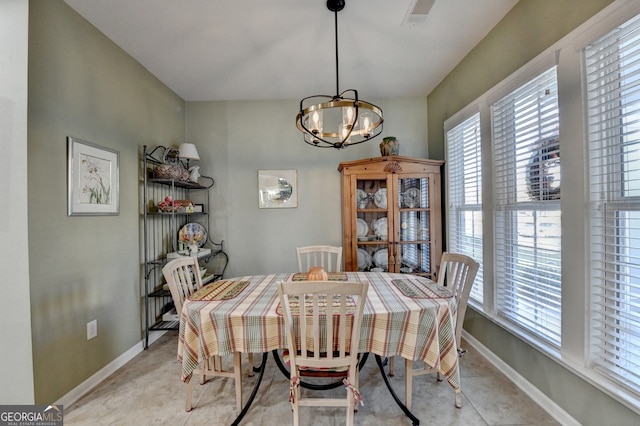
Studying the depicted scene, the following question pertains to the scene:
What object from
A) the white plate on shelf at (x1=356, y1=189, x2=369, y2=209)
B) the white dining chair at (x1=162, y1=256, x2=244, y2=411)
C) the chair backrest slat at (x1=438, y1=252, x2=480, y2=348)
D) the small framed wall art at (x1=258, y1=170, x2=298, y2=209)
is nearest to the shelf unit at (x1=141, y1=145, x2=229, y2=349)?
the small framed wall art at (x1=258, y1=170, x2=298, y2=209)

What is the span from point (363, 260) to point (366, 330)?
1580 millimetres

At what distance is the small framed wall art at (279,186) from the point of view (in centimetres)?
332

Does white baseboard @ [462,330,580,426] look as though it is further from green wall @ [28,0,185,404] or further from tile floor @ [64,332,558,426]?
green wall @ [28,0,185,404]

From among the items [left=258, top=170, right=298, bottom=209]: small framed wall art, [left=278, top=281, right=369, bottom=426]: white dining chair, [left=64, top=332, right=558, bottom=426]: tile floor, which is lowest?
[left=64, top=332, right=558, bottom=426]: tile floor

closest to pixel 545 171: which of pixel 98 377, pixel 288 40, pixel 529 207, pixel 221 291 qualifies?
pixel 529 207

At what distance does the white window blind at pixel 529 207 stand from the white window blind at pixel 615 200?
217mm

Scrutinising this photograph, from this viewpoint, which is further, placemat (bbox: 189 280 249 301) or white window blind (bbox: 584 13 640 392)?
placemat (bbox: 189 280 249 301)

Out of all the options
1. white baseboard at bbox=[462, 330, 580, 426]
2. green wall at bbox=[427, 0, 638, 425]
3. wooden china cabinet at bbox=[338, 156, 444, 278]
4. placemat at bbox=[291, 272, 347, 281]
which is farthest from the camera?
wooden china cabinet at bbox=[338, 156, 444, 278]

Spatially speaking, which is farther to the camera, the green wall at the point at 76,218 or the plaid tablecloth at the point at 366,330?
the green wall at the point at 76,218

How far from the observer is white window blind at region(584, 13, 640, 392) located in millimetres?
1224

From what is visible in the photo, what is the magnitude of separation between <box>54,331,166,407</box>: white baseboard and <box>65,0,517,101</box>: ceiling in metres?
2.65

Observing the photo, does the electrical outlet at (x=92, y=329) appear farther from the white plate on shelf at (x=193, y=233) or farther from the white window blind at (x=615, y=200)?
the white window blind at (x=615, y=200)

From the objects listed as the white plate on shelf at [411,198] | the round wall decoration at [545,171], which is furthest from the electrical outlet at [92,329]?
the round wall decoration at [545,171]

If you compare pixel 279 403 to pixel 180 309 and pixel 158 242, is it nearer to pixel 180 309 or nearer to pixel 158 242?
pixel 180 309
